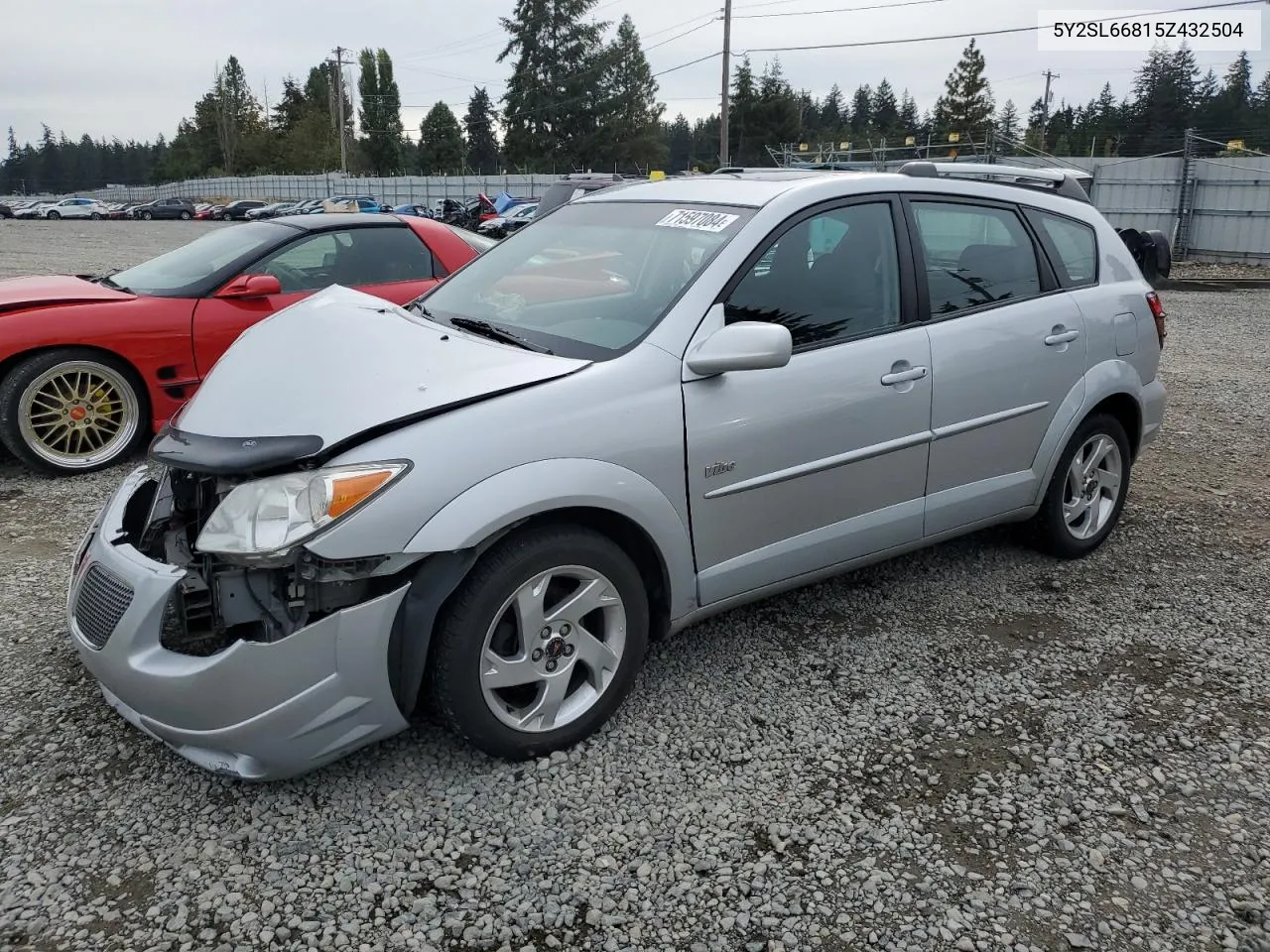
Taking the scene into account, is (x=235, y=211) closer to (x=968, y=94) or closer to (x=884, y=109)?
(x=968, y=94)

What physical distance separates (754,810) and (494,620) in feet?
2.99

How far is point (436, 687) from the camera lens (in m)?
2.68

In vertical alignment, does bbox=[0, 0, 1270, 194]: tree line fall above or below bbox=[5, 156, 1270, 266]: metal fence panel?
above

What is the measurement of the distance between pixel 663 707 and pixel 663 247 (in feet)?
5.25

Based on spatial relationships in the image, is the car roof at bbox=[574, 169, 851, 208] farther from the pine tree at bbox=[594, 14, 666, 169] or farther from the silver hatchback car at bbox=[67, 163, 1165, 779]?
the pine tree at bbox=[594, 14, 666, 169]

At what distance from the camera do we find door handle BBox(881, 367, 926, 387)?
3.48 metres

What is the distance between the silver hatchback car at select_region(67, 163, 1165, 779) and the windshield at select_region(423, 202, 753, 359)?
0.05 feet

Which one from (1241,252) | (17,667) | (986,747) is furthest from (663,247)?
(1241,252)

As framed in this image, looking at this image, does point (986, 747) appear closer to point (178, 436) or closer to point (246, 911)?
point (246, 911)

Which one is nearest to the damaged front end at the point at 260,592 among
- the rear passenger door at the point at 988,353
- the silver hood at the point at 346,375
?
the silver hood at the point at 346,375

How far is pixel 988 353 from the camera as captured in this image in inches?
149

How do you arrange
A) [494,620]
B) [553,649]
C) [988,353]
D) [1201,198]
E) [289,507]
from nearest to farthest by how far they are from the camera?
1. [289,507]
2. [494,620]
3. [553,649]
4. [988,353]
5. [1201,198]

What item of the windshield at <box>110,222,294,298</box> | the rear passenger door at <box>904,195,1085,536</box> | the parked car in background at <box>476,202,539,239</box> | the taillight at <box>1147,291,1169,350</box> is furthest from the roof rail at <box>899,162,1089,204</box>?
the parked car in background at <box>476,202,539,239</box>

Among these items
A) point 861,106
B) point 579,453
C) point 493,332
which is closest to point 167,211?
point 493,332
